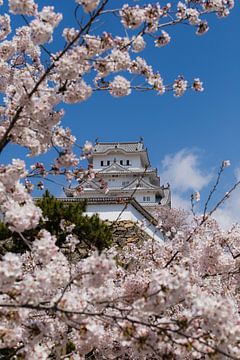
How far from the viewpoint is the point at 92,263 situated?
2656 millimetres

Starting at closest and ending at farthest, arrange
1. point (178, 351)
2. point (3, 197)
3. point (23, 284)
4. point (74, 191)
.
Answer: point (23, 284) < point (178, 351) < point (3, 197) < point (74, 191)

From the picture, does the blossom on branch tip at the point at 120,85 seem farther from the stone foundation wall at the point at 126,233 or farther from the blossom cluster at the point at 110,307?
the stone foundation wall at the point at 126,233

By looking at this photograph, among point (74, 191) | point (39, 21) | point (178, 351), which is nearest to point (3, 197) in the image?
point (39, 21)

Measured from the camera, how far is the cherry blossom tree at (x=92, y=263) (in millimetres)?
2670

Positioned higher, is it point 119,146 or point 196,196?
point 119,146

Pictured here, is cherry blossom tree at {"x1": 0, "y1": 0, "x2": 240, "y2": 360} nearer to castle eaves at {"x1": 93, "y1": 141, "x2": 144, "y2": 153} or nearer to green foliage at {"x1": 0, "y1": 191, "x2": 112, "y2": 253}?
green foliage at {"x1": 0, "y1": 191, "x2": 112, "y2": 253}

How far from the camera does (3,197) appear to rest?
10.7ft

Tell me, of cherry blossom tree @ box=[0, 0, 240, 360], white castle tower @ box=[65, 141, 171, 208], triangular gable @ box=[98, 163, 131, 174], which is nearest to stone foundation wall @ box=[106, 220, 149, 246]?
cherry blossom tree @ box=[0, 0, 240, 360]

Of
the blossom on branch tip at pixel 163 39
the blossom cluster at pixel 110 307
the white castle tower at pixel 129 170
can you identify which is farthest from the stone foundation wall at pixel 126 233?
the white castle tower at pixel 129 170

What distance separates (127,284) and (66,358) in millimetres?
903

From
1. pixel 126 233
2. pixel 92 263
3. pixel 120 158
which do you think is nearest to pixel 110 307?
pixel 92 263

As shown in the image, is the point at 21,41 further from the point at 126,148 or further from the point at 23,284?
the point at 126,148

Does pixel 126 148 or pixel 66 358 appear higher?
pixel 126 148

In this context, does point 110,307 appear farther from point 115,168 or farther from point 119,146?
point 119,146
